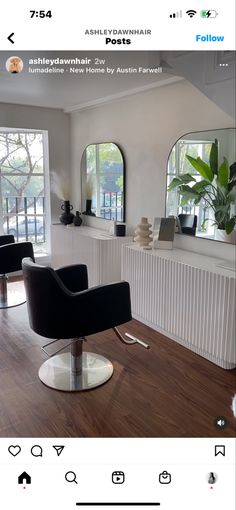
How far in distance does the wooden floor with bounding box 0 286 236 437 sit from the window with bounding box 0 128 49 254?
6.20 feet

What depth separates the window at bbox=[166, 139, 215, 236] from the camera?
191 centimetres

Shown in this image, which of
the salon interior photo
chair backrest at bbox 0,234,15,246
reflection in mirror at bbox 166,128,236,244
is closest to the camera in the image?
the salon interior photo

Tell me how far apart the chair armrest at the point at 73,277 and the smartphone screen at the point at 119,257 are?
1 cm

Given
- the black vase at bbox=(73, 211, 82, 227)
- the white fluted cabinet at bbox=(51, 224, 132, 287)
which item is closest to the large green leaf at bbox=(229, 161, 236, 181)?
the white fluted cabinet at bbox=(51, 224, 132, 287)

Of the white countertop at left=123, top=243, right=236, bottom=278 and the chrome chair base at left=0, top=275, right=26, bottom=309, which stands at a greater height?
the white countertop at left=123, top=243, right=236, bottom=278

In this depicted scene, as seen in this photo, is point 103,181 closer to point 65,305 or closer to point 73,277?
point 73,277

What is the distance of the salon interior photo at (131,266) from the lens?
1452 mm

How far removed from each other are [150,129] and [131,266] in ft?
3.51
